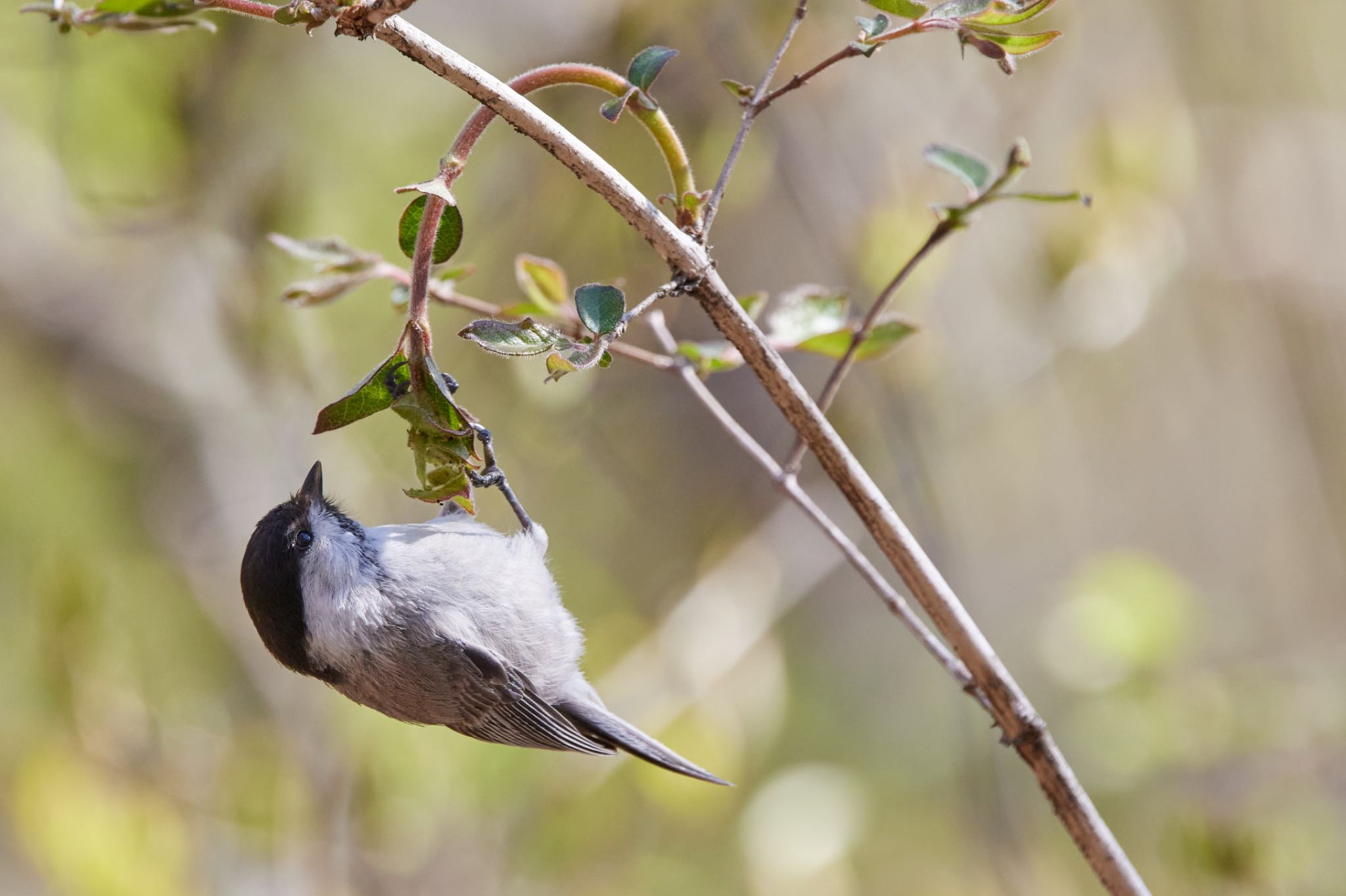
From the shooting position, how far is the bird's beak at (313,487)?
1.47 m

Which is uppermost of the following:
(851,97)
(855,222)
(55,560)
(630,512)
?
(851,97)

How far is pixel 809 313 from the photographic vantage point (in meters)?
1.01

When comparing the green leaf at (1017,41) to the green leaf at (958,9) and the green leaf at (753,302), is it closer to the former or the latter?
the green leaf at (958,9)

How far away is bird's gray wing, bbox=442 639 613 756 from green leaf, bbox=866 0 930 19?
3.22 ft

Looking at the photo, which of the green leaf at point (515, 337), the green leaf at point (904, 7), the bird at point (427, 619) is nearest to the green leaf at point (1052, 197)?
the green leaf at point (904, 7)

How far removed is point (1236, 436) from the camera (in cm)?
368

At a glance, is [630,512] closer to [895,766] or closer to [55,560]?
[895,766]

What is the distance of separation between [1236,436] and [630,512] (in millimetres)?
2176

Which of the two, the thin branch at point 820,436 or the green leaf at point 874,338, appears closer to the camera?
the thin branch at point 820,436

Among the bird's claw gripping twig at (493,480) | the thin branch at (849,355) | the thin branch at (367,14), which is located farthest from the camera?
the bird's claw gripping twig at (493,480)

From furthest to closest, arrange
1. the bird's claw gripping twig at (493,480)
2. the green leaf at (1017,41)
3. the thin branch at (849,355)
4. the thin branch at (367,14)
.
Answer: the bird's claw gripping twig at (493,480), the thin branch at (849,355), the green leaf at (1017,41), the thin branch at (367,14)

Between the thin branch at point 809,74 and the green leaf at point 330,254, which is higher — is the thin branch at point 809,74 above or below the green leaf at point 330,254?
above

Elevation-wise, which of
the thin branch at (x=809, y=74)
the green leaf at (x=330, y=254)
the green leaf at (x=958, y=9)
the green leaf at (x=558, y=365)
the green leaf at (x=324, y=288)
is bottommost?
the green leaf at (x=558, y=365)

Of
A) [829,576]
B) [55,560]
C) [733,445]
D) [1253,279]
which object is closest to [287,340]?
[55,560]
